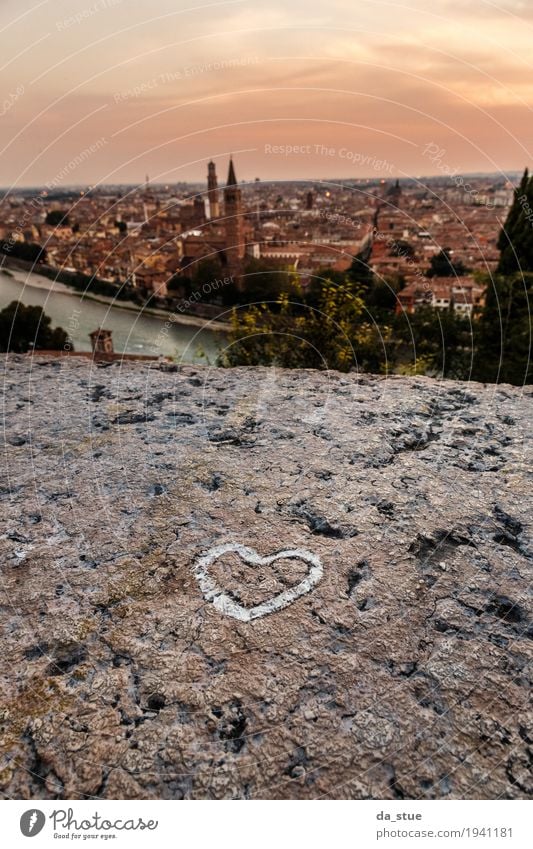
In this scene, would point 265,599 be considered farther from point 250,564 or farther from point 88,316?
point 88,316

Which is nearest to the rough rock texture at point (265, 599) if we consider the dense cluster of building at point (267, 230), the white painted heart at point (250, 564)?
the white painted heart at point (250, 564)

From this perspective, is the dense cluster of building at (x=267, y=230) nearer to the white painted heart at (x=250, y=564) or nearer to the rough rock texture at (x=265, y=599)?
the rough rock texture at (x=265, y=599)

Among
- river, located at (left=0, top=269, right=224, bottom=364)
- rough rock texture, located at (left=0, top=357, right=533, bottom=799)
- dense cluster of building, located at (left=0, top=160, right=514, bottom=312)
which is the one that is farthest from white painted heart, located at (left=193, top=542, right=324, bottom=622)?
river, located at (left=0, top=269, right=224, bottom=364)

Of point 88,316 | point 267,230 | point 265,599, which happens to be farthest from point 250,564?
point 88,316
